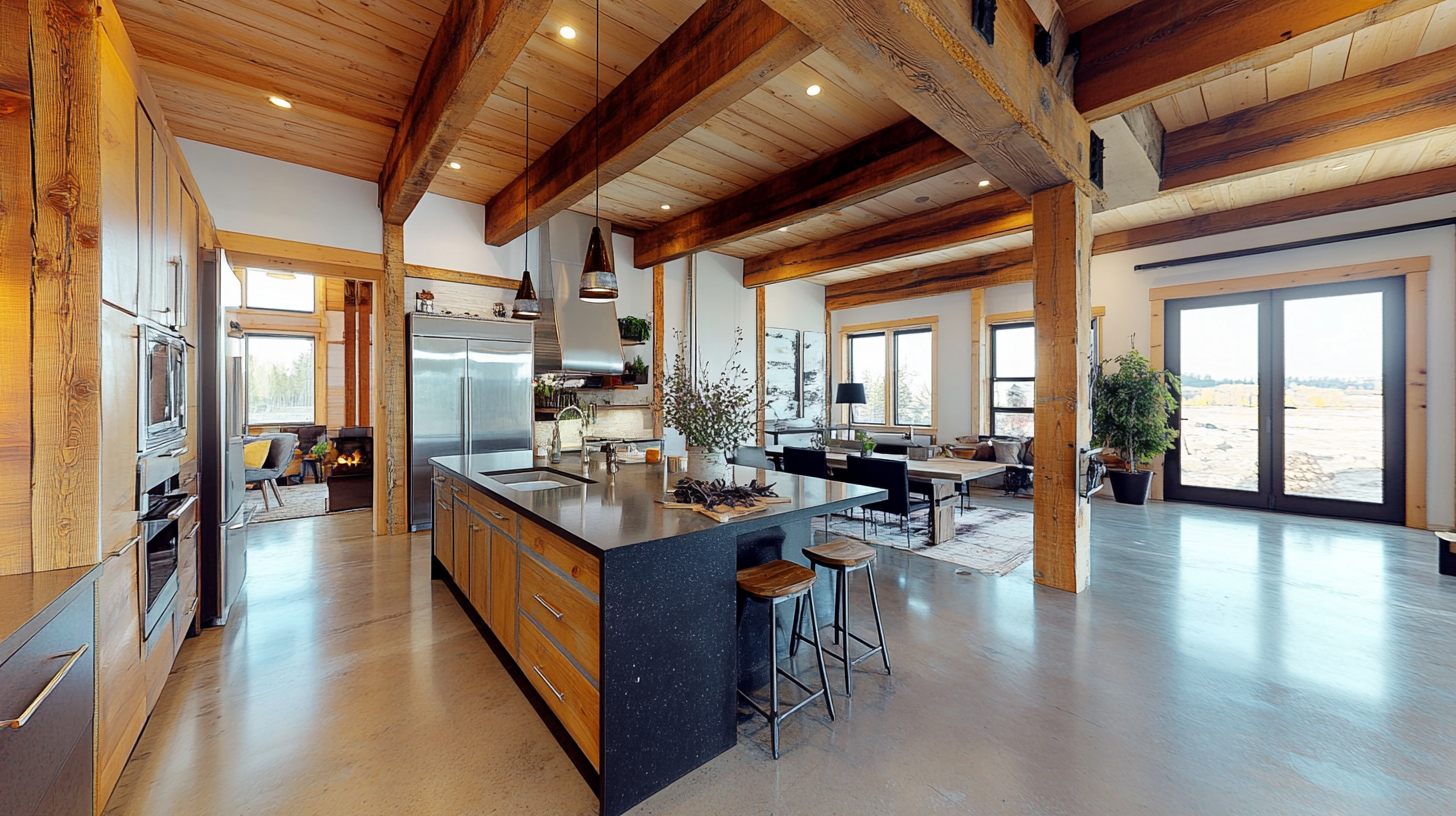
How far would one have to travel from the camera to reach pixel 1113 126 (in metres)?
3.50

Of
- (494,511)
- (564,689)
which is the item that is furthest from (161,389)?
(564,689)

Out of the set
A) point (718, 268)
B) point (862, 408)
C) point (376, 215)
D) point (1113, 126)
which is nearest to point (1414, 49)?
point (1113, 126)

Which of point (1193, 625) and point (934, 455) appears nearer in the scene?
point (1193, 625)

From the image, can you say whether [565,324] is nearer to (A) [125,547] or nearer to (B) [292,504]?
(B) [292,504]

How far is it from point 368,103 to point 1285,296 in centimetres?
866

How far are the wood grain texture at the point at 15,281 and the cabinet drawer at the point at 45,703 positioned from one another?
0.29 meters

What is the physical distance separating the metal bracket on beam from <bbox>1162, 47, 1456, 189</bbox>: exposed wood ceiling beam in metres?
2.91

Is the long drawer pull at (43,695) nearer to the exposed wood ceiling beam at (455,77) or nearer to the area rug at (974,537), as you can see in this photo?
the exposed wood ceiling beam at (455,77)

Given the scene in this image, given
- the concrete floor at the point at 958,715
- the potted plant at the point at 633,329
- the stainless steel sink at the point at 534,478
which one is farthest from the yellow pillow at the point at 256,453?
the stainless steel sink at the point at 534,478

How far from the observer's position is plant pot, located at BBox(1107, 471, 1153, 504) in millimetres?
6305

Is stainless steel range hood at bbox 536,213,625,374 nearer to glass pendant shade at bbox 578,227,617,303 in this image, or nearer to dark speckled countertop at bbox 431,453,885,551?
dark speckled countertop at bbox 431,453,885,551

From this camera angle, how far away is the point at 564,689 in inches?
74.5

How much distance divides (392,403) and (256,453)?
238cm

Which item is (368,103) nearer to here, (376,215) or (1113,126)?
(376,215)
